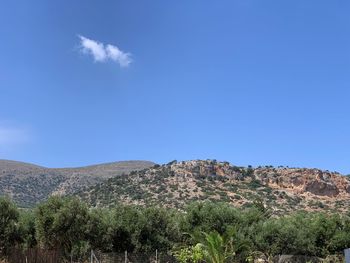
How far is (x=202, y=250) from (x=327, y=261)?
8647mm

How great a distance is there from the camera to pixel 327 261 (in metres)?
31.6

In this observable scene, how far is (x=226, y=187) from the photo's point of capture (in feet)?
289

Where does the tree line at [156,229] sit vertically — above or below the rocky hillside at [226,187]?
below

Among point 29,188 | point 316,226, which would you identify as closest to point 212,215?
point 316,226

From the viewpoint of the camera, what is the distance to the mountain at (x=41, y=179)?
9657 cm

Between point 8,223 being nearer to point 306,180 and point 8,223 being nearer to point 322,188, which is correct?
point 306,180

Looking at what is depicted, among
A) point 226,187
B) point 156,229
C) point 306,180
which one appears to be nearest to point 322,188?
point 306,180

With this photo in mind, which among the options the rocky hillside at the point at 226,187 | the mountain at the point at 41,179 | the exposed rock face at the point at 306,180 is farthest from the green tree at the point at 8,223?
the exposed rock face at the point at 306,180

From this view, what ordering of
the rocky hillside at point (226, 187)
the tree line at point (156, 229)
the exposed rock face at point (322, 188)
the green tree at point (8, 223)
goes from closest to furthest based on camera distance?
the green tree at point (8, 223) < the tree line at point (156, 229) < the rocky hillside at point (226, 187) < the exposed rock face at point (322, 188)

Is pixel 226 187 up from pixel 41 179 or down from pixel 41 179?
down

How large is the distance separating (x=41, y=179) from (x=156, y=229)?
254 ft

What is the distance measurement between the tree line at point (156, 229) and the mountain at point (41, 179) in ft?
171

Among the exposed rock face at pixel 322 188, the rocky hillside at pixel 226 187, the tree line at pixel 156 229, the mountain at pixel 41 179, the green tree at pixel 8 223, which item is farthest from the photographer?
the exposed rock face at pixel 322 188

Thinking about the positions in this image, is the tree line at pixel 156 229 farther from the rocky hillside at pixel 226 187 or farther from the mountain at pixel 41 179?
the mountain at pixel 41 179
